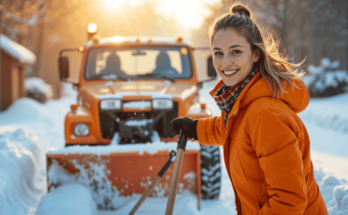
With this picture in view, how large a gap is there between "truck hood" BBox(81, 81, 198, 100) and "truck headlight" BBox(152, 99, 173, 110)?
0.08m

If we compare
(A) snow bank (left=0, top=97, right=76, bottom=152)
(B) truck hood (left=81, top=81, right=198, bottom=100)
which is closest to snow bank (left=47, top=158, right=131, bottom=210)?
(B) truck hood (left=81, top=81, right=198, bottom=100)

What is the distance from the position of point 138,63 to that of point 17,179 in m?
2.27

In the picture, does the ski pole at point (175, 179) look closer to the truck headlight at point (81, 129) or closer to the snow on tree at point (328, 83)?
the truck headlight at point (81, 129)

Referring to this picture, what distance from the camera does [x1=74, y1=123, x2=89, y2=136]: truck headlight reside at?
3.87m

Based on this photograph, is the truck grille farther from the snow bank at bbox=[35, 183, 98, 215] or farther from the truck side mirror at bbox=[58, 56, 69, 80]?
the truck side mirror at bbox=[58, 56, 69, 80]

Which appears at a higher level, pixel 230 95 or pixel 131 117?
pixel 230 95

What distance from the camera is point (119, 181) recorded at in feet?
12.1

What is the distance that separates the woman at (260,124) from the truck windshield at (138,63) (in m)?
2.88

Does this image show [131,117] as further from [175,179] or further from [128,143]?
[175,179]

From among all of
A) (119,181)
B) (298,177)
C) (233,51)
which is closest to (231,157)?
(298,177)

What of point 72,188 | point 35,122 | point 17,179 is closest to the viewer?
point 72,188

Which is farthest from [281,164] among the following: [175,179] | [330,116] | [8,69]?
[8,69]

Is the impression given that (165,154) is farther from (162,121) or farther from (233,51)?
(233,51)

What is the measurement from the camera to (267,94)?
170cm
